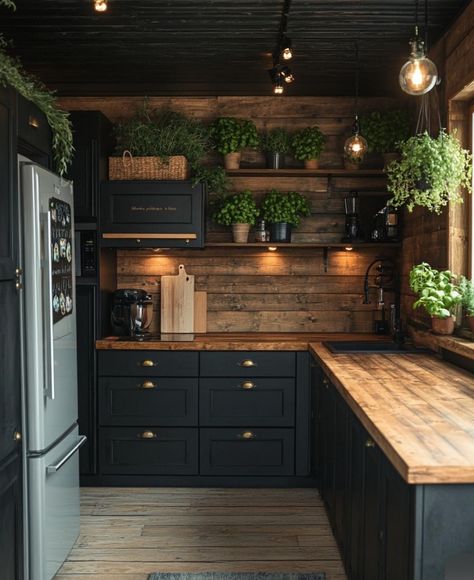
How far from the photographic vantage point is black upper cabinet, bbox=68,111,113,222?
4.36m

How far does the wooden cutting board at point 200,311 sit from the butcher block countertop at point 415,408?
1.40 m

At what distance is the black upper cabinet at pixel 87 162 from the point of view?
14.3ft

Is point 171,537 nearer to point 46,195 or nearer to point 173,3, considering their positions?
point 46,195

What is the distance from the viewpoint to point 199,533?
11.8ft

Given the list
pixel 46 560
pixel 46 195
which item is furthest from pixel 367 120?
pixel 46 560

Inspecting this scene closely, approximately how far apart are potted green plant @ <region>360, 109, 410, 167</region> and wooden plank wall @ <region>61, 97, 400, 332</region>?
284 mm

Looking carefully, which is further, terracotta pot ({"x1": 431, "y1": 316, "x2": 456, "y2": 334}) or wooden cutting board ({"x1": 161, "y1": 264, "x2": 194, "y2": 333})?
wooden cutting board ({"x1": 161, "y1": 264, "x2": 194, "y2": 333})

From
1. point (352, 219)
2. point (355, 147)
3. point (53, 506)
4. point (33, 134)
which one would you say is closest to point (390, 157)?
point (352, 219)

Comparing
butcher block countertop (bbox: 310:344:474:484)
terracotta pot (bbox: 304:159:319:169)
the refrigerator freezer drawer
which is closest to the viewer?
butcher block countertop (bbox: 310:344:474:484)

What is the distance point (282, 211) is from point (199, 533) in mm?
2223

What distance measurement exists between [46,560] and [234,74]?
3.19 meters

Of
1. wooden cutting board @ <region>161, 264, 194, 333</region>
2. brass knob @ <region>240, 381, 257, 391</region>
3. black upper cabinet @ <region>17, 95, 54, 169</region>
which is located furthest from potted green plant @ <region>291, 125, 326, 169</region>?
black upper cabinet @ <region>17, 95, 54, 169</region>

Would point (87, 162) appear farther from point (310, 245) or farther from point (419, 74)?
point (419, 74)

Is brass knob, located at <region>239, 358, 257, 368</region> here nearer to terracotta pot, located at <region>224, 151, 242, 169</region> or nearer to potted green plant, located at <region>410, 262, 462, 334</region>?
potted green plant, located at <region>410, 262, 462, 334</region>
